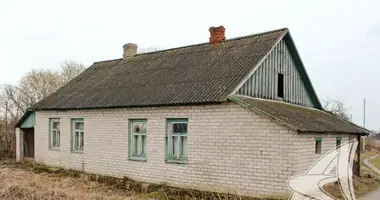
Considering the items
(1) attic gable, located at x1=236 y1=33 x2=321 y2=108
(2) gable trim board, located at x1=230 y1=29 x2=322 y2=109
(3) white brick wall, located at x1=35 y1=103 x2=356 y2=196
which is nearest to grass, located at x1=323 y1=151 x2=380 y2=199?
(3) white brick wall, located at x1=35 y1=103 x2=356 y2=196

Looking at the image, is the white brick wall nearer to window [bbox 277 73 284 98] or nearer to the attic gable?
the attic gable

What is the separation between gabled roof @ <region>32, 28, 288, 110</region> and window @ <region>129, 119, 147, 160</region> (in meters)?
0.76

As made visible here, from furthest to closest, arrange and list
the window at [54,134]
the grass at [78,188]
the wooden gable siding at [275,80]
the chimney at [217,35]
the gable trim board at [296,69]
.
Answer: the window at [54,134] < the chimney at [217,35] < the wooden gable siding at [275,80] < the gable trim board at [296,69] < the grass at [78,188]

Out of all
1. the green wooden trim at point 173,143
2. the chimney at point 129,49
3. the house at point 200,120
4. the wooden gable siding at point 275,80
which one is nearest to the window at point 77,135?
the house at point 200,120

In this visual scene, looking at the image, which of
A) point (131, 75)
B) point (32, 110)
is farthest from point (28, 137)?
point (131, 75)

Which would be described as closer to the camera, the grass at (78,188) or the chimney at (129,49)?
the grass at (78,188)

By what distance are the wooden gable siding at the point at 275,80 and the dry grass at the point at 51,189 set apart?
5.21 metres

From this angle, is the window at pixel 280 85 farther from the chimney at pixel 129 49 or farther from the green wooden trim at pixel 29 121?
the green wooden trim at pixel 29 121

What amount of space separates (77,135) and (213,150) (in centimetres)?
717

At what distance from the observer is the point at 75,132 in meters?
15.1

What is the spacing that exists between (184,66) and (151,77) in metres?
1.47

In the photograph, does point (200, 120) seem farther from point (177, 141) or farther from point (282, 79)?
point (282, 79)

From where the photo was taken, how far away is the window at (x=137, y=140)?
1240cm

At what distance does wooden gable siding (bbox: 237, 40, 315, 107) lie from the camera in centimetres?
1168
